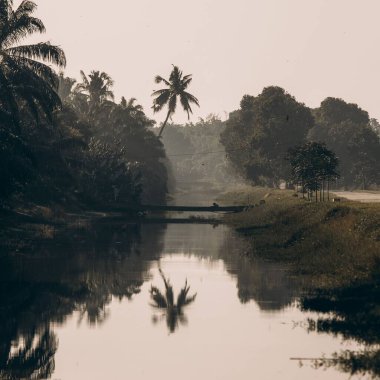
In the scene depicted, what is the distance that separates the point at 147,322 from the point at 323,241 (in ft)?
57.5

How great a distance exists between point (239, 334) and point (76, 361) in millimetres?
4539

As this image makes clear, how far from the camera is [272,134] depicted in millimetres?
124750

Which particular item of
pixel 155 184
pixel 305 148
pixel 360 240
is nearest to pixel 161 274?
pixel 360 240

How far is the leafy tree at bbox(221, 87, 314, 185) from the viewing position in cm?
12488

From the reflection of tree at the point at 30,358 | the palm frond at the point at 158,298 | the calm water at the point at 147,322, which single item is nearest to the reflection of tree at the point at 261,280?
the calm water at the point at 147,322

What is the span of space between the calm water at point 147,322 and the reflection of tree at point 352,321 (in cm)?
38

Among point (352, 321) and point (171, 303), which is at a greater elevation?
point (352, 321)

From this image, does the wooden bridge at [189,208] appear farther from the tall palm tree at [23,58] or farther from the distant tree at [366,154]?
the distant tree at [366,154]

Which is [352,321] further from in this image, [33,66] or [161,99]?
[161,99]

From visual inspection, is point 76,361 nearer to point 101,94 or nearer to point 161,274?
point 161,274

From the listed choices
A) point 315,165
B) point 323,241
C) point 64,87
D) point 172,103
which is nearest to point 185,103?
point 172,103

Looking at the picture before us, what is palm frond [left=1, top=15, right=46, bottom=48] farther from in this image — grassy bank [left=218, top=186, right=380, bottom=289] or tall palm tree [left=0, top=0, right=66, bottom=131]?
grassy bank [left=218, top=186, right=380, bottom=289]

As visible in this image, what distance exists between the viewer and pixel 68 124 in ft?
262

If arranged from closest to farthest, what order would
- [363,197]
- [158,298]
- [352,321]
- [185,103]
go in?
[352,321] < [158,298] < [363,197] < [185,103]
